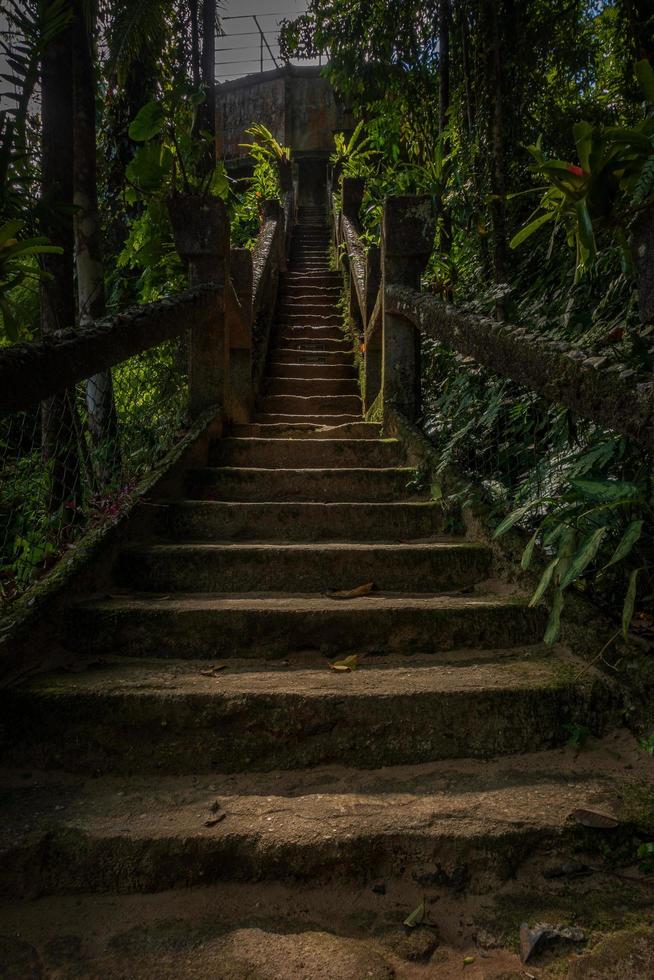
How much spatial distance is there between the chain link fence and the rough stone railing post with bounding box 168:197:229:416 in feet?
0.59

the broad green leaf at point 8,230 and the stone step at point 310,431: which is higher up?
the broad green leaf at point 8,230

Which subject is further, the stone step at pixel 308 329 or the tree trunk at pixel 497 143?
the stone step at pixel 308 329

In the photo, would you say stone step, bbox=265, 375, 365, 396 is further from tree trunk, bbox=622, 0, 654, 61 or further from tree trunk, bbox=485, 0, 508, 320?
tree trunk, bbox=622, 0, 654, 61

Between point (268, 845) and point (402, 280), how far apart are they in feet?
11.2

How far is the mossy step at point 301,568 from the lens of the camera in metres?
2.59

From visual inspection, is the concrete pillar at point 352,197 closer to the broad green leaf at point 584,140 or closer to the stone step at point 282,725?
the broad green leaf at point 584,140

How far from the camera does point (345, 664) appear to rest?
82.9 inches

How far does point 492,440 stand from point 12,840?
2481 mm

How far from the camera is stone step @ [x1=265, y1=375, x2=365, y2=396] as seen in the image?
20.7 feet

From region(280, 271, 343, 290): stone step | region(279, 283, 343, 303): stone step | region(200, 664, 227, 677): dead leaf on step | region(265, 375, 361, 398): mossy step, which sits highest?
region(280, 271, 343, 290): stone step

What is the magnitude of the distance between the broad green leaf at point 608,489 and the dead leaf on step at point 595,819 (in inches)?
30.5

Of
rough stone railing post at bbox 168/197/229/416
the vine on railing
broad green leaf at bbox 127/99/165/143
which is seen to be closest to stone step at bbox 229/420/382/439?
the vine on railing

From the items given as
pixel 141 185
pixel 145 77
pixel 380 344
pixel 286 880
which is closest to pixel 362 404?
pixel 380 344

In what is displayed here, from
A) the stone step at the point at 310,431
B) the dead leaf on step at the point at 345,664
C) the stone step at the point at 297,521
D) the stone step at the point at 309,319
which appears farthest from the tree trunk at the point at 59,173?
the stone step at the point at 309,319
